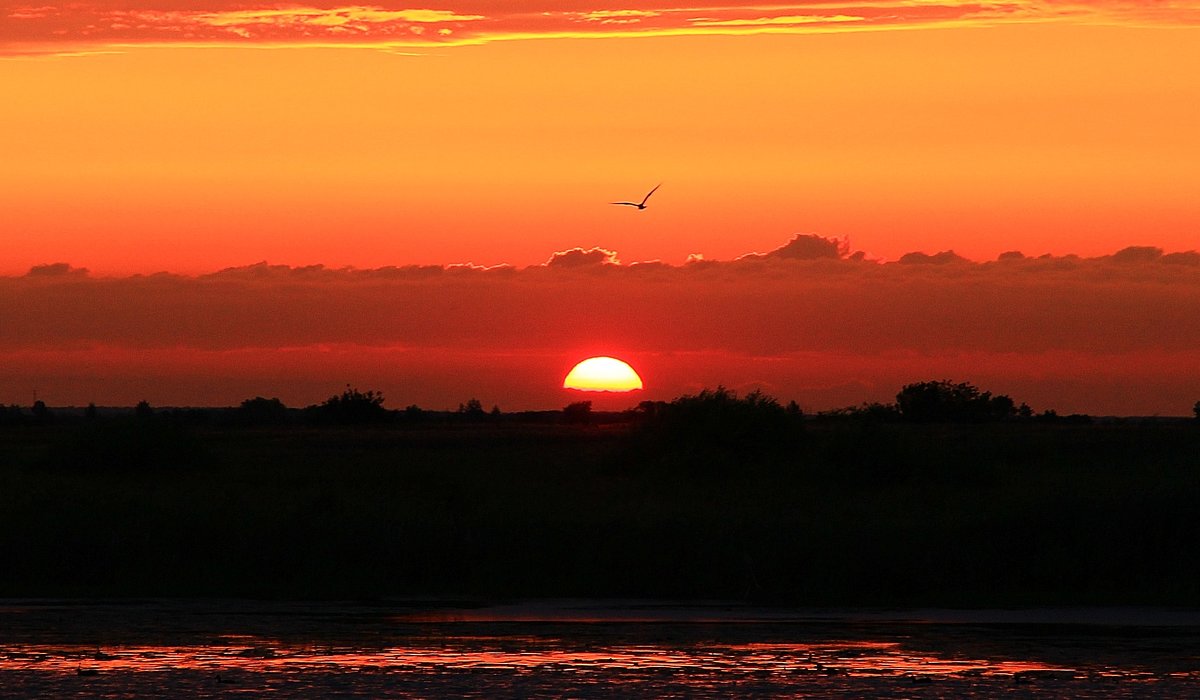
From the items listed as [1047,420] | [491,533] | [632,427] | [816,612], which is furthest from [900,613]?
[1047,420]

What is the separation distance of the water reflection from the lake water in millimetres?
40

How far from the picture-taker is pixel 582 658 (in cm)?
2242

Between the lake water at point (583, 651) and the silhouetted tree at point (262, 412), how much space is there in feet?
268

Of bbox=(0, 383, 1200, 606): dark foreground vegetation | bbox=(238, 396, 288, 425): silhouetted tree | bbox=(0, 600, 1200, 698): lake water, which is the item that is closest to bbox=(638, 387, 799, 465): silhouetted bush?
bbox=(0, 383, 1200, 606): dark foreground vegetation

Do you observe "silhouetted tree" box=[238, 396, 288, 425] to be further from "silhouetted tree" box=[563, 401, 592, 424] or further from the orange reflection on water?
the orange reflection on water

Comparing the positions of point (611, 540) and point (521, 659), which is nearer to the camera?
point (521, 659)

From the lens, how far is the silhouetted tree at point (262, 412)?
111 meters

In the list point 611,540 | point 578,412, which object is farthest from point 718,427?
point 578,412

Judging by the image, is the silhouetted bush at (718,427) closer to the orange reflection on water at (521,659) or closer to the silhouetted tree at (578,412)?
the orange reflection on water at (521,659)

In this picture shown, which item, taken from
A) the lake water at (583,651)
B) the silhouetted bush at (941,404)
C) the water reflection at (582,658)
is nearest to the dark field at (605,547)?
the lake water at (583,651)

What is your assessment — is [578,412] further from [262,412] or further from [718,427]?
[718,427]

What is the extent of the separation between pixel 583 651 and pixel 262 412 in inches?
3852

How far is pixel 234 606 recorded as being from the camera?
2964cm

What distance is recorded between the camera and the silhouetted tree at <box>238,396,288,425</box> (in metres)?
111
